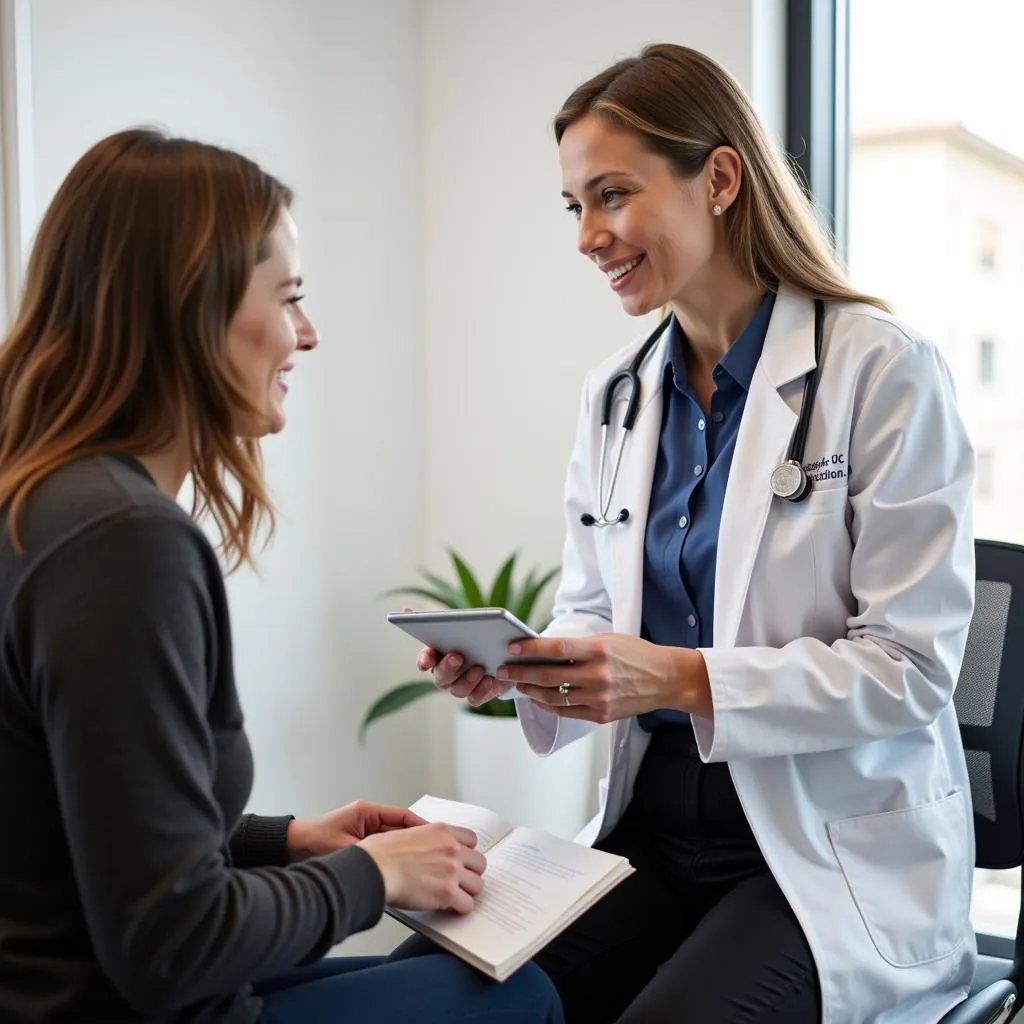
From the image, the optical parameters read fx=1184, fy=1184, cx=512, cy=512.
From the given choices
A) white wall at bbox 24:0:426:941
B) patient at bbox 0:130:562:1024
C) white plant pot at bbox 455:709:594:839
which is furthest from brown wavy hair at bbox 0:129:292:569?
white plant pot at bbox 455:709:594:839

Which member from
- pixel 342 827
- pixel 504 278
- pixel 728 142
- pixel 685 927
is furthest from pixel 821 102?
pixel 342 827

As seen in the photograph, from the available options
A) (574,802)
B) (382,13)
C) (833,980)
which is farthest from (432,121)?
(833,980)

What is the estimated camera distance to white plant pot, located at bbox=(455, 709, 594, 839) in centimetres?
232

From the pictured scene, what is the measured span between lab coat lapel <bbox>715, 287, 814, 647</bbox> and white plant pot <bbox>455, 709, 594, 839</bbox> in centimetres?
99

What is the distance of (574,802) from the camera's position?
2395 millimetres

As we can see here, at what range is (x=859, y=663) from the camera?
4.28ft

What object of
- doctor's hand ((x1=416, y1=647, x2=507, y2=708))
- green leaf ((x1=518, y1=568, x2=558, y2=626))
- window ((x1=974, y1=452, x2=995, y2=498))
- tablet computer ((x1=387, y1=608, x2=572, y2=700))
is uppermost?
window ((x1=974, y1=452, x2=995, y2=498))

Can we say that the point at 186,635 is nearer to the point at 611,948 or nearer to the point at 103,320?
the point at 103,320

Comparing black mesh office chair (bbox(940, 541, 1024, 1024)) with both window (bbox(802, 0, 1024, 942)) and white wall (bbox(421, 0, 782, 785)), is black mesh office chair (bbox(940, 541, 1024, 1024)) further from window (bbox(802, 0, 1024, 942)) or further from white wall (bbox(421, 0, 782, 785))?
white wall (bbox(421, 0, 782, 785))

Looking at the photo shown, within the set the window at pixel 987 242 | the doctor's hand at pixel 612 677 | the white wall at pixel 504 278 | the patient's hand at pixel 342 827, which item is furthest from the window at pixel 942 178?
the patient's hand at pixel 342 827

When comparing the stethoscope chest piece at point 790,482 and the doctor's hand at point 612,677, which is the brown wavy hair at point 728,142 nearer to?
the stethoscope chest piece at point 790,482

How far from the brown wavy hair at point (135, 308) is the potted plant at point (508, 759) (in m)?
1.45

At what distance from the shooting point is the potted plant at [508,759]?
91.4 inches

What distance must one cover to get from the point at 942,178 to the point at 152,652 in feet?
6.49
